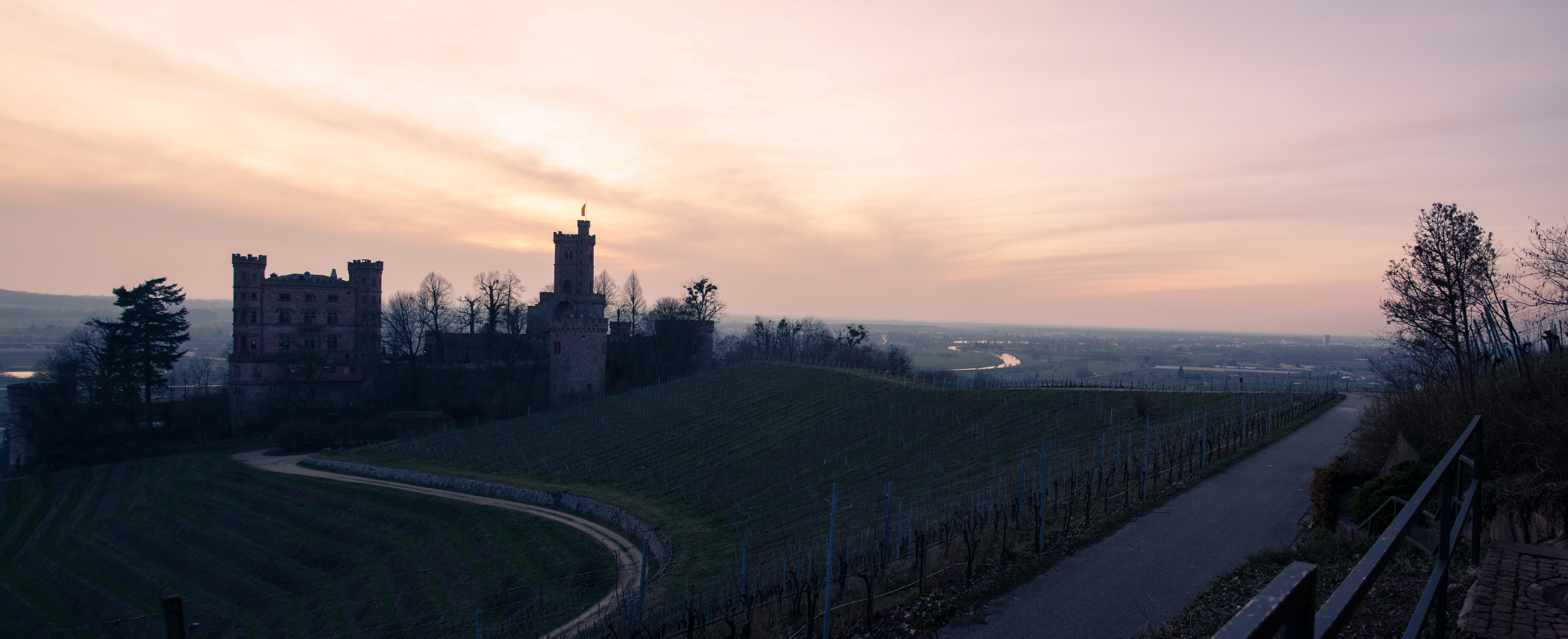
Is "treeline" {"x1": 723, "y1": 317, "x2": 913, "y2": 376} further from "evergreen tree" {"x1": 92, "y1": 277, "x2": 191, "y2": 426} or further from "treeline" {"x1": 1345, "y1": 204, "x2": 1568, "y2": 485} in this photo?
"treeline" {"x1": 1345, "y1": 204, "x2": 1568, "y2": 485}

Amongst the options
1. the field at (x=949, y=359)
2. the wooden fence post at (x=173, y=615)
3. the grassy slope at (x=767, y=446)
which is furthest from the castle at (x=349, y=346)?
the field at (x=949, y=359)

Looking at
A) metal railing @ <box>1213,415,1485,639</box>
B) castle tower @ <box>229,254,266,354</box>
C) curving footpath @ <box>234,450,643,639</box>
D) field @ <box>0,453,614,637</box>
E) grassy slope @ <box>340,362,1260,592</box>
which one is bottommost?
field @ <box>0,453,614,637</box>

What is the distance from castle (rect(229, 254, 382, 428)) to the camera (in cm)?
6009

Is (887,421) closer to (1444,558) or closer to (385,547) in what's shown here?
(385,547)

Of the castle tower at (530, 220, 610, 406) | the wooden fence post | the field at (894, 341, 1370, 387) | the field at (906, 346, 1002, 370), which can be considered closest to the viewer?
the wooden fence post

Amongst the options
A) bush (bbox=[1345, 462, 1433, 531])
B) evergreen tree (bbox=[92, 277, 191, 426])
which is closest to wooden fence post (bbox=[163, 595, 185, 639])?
bush (bbox=[1345, 462, 1433, 531])

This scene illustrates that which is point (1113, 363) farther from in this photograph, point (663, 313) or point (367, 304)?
point (367, 304)

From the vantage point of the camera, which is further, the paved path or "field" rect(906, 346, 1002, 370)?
"field" rect(906, 346, 1002, 370)

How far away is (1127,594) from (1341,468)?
18.8 feet

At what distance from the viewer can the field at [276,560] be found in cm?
2497

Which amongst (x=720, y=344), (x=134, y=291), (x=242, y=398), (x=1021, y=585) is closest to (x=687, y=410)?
(x=242, y=398)

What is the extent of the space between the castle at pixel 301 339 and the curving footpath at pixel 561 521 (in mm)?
9445

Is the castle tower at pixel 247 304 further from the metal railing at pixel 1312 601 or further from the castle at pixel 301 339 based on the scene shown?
the metal railing at pixel 1312 601

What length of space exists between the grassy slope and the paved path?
1021 cm
